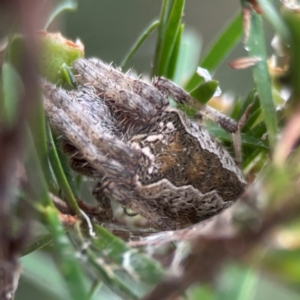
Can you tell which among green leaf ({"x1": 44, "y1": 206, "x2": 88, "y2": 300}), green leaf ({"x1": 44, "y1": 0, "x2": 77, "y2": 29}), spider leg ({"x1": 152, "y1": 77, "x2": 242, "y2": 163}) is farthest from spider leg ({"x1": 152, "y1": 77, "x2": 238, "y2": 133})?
green leaf ({"x1": 44, "y1": 206, "x2": 88, "y2": 300})

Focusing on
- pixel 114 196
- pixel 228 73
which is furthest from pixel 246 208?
pixel 228 73

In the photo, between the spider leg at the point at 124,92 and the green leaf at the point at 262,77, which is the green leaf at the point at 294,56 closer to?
the green leaf at the point at 262,77

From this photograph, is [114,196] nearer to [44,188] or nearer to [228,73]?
[44,188]

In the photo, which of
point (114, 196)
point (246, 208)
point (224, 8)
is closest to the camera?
point (246, 208)

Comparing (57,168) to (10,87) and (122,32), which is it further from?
(122,32)

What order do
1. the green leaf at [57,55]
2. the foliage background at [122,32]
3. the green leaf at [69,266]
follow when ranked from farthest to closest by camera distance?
the foliage background at [122,32], the green leaf at [57,55], the green leaf at [69,266]

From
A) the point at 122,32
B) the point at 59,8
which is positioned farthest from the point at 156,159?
the point at 122,32

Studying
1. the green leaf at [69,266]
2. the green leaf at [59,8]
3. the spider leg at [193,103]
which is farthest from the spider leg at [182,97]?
the green leaf at [69,266]
